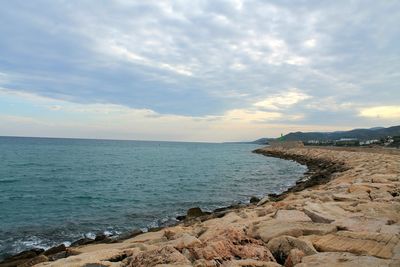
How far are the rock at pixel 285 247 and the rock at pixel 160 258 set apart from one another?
50.6 inches

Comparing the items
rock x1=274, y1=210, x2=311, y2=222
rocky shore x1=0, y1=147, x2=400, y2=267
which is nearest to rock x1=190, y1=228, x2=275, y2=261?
rocky shore x1=0, y1=147, x2=400, y2=267

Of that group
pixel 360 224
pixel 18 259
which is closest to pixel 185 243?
pixel 360 224

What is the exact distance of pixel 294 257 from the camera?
4.36 m

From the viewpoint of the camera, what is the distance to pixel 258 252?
4621 mm

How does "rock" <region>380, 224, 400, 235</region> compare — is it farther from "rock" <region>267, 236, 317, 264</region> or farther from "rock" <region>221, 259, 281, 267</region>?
"rock" <region>221, 259, 281, 267</region>

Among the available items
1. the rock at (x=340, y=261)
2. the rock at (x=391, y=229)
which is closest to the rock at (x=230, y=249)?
the rock at (x=340, y=261)

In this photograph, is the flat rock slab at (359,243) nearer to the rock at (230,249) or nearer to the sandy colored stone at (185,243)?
the rock at (230,249)

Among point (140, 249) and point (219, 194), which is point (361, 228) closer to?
point (140, 249)

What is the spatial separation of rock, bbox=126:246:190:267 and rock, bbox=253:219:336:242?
1.51 m

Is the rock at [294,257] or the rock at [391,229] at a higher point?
the rock at [391,229]

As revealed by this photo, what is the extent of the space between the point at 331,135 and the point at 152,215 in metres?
157

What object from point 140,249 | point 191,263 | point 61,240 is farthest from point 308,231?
point 61,240

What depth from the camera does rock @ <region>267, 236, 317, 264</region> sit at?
4.61 meters

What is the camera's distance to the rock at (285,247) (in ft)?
15.1
